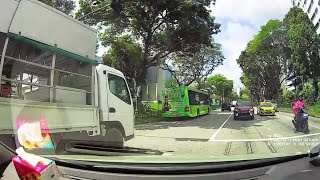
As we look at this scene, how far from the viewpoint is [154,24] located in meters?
3.20

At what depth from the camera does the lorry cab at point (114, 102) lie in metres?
3.56

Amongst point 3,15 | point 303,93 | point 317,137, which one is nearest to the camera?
point 317,137

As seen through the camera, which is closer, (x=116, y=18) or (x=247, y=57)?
(x=247, y=57)

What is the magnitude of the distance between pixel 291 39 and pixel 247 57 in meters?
0.33

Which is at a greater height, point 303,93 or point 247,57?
point 247,57

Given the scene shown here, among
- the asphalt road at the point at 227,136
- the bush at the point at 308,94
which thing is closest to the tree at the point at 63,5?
the asphalt road at the point at 227,136

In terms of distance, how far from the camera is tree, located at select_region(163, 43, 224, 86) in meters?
3.14

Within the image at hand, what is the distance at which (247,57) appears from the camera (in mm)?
2928

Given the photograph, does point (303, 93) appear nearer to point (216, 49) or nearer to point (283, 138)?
point (283, 138)

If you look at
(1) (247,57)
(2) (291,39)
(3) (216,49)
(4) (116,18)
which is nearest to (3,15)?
(4) (116,18)

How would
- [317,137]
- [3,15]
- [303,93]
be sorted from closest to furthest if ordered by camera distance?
1. [317,137]
2. [303,93]
3. [3,15]

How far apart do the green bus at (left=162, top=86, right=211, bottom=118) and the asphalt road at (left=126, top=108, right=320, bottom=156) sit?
3.7 inches

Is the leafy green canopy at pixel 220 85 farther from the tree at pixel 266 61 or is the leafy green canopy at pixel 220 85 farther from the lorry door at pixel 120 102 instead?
the lorry door at pixel 120 102

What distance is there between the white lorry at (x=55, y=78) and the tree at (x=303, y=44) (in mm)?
1434
